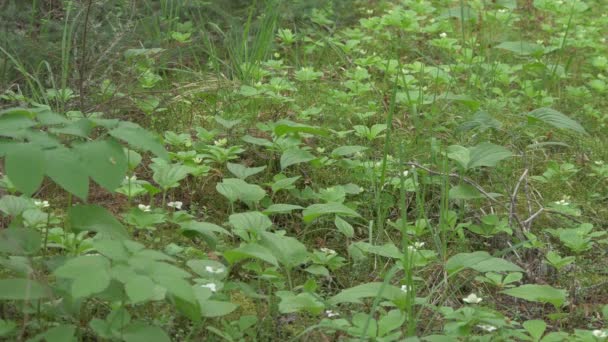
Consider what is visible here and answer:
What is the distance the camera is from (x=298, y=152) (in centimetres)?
300

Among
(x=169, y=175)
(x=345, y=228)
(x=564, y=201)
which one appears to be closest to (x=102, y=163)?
(x=169, y=175)

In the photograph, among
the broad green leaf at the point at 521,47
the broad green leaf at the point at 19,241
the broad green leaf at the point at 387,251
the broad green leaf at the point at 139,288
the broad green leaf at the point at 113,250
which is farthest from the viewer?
the broad green leaf at the point at 521,47

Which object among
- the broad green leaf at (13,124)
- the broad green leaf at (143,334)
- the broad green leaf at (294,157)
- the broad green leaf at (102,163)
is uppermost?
the broad green leaf at (13,124)

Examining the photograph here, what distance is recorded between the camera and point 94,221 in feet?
6.58

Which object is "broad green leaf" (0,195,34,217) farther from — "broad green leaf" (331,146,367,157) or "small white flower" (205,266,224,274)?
"broad green leaf" (331,146,367,157)

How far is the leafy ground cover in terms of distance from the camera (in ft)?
6.21

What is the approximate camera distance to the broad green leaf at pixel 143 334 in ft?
5.88

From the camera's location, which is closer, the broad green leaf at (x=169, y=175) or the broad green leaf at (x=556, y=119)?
the broad green leaf at (x=169, y=175)

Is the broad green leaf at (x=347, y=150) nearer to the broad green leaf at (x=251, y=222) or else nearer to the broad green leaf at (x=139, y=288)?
the broad green leaf at (x=251, y=222)

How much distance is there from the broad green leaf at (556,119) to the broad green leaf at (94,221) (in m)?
1.73

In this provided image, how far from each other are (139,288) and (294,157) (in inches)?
55.2

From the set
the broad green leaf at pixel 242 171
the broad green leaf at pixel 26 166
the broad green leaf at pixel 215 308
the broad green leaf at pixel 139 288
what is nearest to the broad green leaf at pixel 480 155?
the broad green leaf at pixel 242 171

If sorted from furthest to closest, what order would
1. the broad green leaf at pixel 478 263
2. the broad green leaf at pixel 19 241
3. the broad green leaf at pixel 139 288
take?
the broad green leaf at pixel 478 263 < the broad green leaf at pixel 19 241 < the broad green leaf at pixel 139 288

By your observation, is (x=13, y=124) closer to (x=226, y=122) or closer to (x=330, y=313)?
(x=330, y=313)
